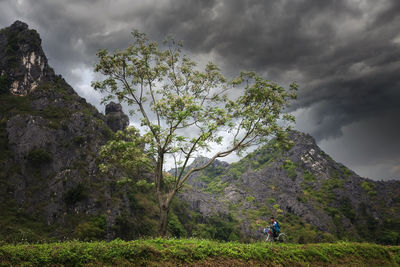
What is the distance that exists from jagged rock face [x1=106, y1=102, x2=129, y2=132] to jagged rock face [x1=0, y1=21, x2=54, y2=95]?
39.4 meters

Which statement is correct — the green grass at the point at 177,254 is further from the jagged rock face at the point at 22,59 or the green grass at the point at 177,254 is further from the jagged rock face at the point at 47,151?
the jagged rock face at the point at 22,59

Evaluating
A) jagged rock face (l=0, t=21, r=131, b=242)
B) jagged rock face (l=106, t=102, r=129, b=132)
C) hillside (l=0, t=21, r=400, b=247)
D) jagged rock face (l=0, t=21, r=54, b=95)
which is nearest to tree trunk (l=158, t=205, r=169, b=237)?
hillside (l=0, t=21, r=400, b=247)

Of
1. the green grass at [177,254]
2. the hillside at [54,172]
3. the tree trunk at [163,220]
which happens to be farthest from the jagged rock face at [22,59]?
the green grass at [177,254]

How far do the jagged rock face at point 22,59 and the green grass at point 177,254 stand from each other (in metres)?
127

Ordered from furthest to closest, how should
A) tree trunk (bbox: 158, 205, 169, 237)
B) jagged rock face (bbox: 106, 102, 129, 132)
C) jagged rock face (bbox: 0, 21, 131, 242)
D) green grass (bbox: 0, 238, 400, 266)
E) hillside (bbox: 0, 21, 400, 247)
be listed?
jagged rock face (bbox: 106, 102, 129, 132), jagged rock face (bbox: 0, 21, 131, 242), hillside (bbox: 0, 21, 400, 247), tree trunk (bbox: 158, 205, 169, 237), green grass (bbox: 0, 238, 400, 266)

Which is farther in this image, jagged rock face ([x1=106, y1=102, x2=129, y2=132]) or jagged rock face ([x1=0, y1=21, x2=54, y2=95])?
jagged rock face ([x1=106, y1=102, x2=129, y2=132])

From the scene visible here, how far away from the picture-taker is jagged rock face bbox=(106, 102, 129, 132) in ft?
494

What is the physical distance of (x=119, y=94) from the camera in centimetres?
2350

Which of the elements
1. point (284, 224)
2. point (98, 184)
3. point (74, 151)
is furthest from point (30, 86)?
point (284, 224)

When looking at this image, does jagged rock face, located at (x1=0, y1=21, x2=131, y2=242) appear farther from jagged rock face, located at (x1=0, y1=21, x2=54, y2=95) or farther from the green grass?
the green grass

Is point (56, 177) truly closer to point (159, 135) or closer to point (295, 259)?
point (159, 135)

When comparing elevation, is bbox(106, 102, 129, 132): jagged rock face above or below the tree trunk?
above

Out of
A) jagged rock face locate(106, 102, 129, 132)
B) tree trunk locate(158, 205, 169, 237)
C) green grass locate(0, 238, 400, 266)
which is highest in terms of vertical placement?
jagged rock face locate(106, 102, 129, 132)

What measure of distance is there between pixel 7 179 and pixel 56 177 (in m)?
13.2
